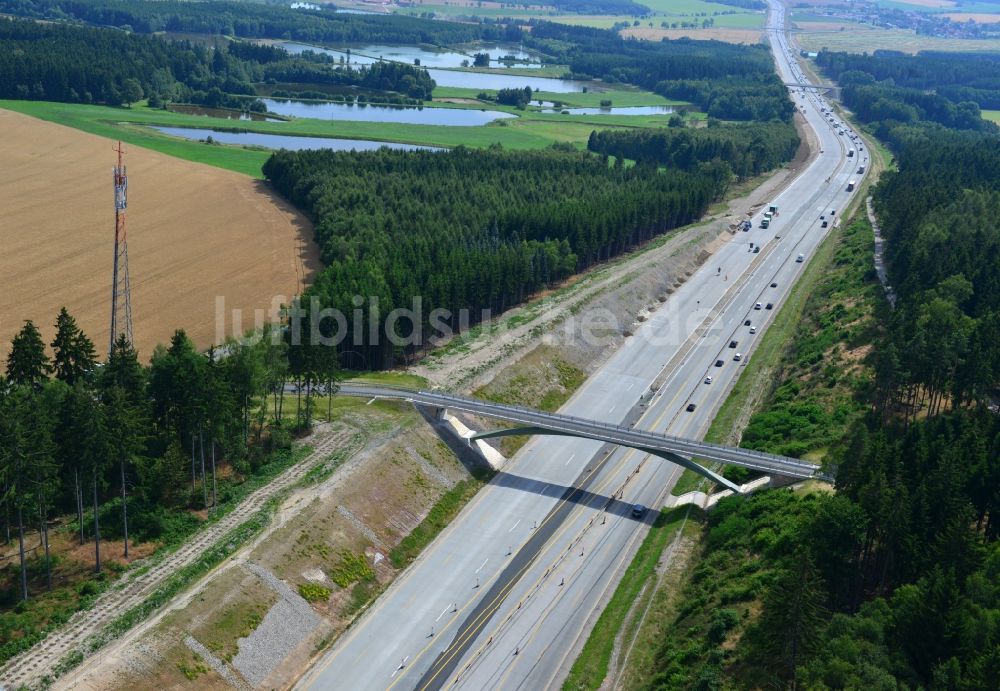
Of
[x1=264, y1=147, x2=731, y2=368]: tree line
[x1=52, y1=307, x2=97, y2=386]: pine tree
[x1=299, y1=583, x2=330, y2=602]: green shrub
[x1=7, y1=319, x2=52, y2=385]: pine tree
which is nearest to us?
[x1=299, y1=583, x2=330, y2=602]: green shrub

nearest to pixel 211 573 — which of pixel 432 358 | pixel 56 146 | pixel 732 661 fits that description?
pixel 732 661

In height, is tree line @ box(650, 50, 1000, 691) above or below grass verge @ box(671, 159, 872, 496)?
above

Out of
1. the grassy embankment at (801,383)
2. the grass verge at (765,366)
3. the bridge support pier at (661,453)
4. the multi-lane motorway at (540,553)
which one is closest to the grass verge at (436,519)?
the multi-lane motorway at (540,553)

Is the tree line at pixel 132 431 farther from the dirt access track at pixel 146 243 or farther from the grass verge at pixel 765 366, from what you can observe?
the grass verge at pixel 765 366

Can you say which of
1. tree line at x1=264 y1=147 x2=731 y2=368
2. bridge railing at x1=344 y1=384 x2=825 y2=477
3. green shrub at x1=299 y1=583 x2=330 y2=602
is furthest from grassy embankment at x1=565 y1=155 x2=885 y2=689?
tree line at x1=264 y1=147 x2=731 y2=368

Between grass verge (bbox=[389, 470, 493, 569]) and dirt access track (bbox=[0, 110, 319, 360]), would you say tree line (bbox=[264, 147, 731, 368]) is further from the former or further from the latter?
grass verge (bbox=[389, 470, 493, 569])

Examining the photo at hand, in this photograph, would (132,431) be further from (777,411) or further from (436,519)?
(777,411)
